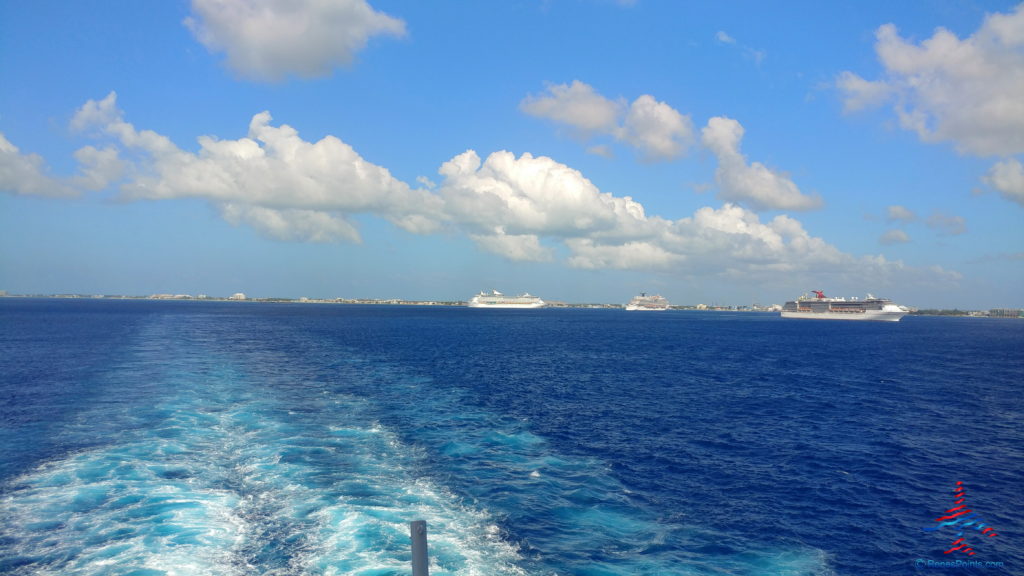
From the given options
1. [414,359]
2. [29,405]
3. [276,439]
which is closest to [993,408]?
[276,439]

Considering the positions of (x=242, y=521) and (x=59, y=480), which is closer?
(x=242, y=521)

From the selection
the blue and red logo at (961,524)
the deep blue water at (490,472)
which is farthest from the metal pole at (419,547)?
the blue and red logo at (961,524)

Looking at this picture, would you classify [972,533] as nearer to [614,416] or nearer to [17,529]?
[614,416]

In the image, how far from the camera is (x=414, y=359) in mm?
82000

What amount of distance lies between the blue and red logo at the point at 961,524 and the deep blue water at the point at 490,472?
47 cm

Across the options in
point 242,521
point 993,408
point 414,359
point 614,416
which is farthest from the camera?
point 414,359

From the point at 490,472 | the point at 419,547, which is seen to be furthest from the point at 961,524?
the point at 419,547

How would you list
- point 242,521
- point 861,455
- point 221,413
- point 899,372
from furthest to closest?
1. point 899,372
2. point 221,413
3. point 861,455
4. point 242,521

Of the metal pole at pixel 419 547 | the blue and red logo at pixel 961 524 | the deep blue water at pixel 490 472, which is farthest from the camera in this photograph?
the blue and red logo at pixel 961 524

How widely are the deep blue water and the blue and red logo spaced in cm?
47

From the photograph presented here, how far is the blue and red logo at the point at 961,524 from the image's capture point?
22406 millimetres

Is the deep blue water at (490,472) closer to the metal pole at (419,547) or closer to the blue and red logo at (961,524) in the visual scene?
the blue and red logo at (961,524)

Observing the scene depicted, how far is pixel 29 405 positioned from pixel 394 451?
3189cm

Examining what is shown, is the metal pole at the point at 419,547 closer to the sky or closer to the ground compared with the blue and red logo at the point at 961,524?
closer to the sky
